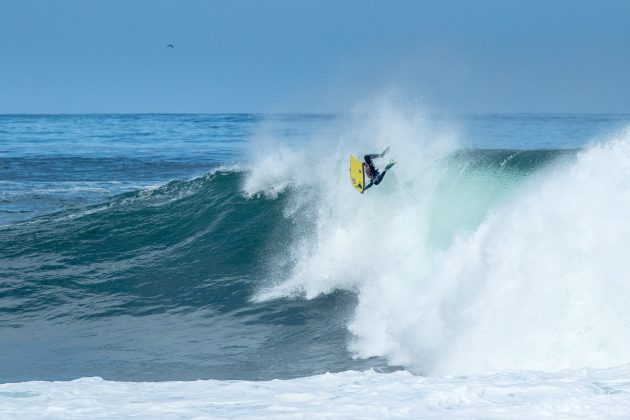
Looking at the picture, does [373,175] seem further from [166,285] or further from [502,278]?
[502,278]

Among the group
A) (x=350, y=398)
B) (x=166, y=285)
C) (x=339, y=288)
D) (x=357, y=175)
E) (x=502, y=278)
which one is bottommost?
(x=350, y=398)

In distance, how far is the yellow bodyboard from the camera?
14.3 meters

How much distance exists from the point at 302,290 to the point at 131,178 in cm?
1692

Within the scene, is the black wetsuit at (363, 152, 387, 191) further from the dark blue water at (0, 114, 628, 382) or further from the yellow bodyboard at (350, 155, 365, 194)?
the dark blue water at (0, 114, 628, 382)

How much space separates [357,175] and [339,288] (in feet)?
8.15

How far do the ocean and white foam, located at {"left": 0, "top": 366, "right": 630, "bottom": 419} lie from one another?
3 centimetres

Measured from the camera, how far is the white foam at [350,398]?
654 cm

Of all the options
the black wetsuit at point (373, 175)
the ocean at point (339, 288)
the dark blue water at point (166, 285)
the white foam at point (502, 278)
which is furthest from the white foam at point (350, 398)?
the black wetsuit at point (373, 175)

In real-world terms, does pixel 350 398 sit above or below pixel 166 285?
below

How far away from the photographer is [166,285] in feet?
46.0

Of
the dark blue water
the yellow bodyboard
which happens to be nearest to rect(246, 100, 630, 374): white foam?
the dark blue water

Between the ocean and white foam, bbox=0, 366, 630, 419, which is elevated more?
the ocean

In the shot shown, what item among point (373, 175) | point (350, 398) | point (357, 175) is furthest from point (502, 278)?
point (357, 175)

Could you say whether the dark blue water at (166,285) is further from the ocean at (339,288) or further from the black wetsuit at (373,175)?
the black wetsuit at (373,175)
